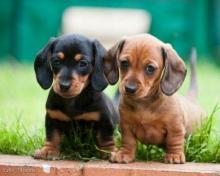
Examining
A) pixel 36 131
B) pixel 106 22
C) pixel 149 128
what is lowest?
pixel 36 131

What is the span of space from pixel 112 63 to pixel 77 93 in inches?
12.0

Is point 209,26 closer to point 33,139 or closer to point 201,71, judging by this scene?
point 201,71

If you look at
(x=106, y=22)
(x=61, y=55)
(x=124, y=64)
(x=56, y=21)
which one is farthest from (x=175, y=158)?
(x=106, y=22)

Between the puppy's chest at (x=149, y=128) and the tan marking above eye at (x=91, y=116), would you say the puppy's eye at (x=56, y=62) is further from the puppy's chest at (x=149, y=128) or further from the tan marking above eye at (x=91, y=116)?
the puppy's chest at (x=149, y=128)

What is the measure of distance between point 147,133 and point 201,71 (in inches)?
312

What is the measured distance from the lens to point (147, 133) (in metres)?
5.18

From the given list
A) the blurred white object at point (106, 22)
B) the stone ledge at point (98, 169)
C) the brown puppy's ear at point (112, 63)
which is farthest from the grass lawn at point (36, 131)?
the blurred white object at point (106, 22)

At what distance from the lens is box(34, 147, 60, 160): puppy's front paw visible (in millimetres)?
5203

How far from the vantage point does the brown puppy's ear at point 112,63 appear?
514cm

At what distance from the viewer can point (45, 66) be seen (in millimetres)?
5371

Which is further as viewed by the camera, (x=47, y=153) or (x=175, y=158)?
(x=47, y=153)

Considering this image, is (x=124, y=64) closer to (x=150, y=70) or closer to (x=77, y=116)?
(x=150, y=70)

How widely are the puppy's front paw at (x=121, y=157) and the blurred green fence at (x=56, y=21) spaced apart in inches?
370

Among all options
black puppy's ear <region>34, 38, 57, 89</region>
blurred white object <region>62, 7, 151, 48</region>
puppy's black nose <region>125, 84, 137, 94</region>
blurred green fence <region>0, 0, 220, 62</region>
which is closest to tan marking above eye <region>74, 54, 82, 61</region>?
black puppy's ear <region>34, 38, 57, 89</region>
